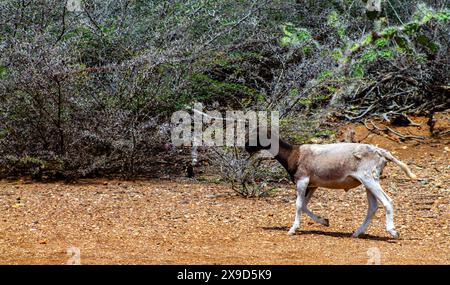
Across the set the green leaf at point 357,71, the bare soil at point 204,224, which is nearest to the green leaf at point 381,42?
the green leaf at point 357,71

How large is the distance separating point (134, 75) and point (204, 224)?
11.4 feet

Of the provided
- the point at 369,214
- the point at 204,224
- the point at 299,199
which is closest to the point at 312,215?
the point at 299,199

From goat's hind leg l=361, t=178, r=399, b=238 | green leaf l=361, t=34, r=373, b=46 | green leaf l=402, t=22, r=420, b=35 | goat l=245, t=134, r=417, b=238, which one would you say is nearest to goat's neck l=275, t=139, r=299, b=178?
goat l=245, t=134, r=417, b=238

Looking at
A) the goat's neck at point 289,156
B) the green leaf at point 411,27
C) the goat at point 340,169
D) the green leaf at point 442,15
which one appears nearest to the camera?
the goat at point 340,169

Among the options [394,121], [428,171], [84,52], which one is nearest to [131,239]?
[84,52]

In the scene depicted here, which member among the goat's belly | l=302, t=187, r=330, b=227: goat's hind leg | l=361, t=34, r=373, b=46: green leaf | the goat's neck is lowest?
l=302, t=187, r=330, b=227: goat's hind leg

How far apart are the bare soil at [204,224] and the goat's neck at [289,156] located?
67cm

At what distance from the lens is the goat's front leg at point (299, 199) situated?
8086 millimetres

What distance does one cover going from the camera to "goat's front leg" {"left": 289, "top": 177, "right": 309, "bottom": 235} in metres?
8.09

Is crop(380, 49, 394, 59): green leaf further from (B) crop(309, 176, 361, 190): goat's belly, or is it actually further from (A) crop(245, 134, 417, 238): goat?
(B) crop(309, 176, 361, 190): goat's belly

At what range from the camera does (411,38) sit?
48.3ft

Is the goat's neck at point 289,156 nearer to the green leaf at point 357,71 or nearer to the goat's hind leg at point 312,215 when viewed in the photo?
the goat's hind leg at point 312,215

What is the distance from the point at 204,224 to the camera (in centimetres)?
867

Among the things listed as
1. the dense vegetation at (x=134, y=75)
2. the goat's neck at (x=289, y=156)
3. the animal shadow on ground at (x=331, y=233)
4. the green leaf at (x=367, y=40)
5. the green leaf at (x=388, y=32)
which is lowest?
the animal shadow on ground at (x=331, y=233)
